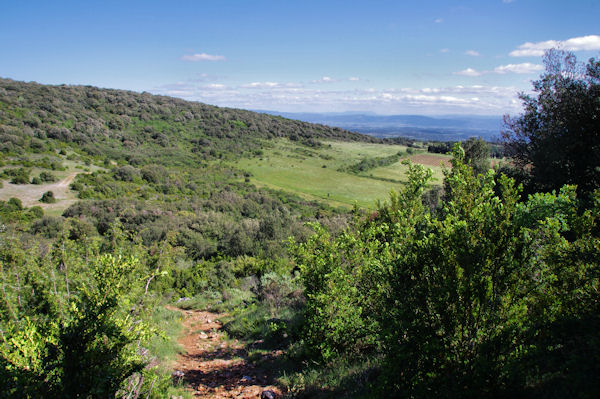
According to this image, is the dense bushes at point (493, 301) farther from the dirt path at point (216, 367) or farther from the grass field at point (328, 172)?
the grass field at point (328, 172)

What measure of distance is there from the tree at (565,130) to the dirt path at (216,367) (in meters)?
13.5

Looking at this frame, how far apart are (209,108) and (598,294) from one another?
9789 centimetres

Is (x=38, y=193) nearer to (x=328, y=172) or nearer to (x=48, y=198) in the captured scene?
(x=48, y=198)

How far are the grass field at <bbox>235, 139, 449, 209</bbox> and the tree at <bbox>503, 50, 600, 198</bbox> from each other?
2494cm

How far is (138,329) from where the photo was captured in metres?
3.95

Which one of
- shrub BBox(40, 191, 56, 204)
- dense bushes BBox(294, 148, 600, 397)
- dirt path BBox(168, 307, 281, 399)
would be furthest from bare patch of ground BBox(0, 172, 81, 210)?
dense bushes BBox(294, 148, 600, 397)

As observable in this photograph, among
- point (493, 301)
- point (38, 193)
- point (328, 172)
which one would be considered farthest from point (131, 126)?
point (493, 301)

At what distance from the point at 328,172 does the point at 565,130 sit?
4749cm

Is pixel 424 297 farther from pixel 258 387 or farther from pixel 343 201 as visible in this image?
pixel 343 201

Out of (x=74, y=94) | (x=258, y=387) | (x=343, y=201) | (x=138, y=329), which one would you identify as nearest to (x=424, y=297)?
(x=138, y=329)

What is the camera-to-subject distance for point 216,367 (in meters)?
7.62

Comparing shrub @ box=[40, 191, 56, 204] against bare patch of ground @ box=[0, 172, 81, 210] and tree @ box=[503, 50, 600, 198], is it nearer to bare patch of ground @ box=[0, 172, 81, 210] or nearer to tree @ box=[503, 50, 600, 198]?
bare patch of ground @ box=[0, 172, 81, 210]

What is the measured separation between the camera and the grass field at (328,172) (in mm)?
48281

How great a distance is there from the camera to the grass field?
48.3 meters
